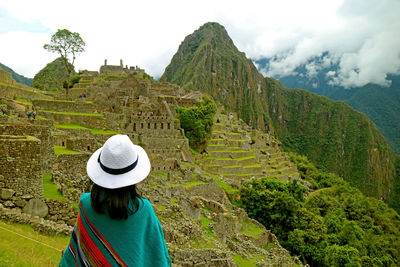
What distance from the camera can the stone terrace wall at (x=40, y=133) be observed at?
30.9ft

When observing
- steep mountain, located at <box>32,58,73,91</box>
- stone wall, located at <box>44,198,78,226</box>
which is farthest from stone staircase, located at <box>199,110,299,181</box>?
steep mountain, located at <box>32,58,73,91</box>

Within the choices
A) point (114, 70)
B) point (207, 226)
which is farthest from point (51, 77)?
point (207, 226)

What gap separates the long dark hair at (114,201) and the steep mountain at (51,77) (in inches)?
1917

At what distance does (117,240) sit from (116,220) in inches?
8.5

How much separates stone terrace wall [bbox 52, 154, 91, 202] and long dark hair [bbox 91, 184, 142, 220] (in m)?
6.28

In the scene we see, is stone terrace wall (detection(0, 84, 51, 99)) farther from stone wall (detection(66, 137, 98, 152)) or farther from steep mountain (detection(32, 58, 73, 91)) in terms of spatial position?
steep mountain (detection(32, 58, 73, 91))

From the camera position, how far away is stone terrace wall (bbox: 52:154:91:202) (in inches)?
340

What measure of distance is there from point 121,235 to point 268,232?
829 inches

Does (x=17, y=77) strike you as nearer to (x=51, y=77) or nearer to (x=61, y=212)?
(x=51, y=77)

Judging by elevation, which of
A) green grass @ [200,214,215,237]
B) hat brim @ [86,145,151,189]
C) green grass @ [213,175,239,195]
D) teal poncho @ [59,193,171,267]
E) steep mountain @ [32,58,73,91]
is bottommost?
green grass @ [200,214,215,237]

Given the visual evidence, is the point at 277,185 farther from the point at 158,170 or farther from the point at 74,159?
the point at 74,159

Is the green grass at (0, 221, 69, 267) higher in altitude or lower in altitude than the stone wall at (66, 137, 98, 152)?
lower

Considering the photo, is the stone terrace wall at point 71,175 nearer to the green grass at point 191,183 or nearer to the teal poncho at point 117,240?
the teal poncho at point 117,240

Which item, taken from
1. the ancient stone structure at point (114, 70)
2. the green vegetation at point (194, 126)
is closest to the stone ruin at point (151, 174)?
the green vegetation at point (194, 126)
